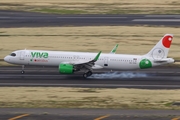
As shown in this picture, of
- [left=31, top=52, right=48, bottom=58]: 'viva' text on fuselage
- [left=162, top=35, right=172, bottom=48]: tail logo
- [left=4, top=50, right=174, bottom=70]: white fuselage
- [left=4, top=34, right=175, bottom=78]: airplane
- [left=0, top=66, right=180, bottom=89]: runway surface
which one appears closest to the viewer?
[left=0, top=66, right=180, bottom=89]: runway surface

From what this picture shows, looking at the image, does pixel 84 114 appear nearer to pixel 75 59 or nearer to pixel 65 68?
pixel 65 68

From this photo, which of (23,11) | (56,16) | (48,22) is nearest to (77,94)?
(48,22)

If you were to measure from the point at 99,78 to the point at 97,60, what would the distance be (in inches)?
97.1

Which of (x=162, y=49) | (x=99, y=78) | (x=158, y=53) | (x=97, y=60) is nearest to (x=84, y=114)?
(x=99, y=78)

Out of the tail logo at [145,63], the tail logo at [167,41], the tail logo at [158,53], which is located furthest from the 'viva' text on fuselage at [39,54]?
the tail logo at [167,41]

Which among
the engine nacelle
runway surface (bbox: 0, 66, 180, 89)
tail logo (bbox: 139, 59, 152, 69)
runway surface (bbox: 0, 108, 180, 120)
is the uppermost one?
tail logo (bbox: 139, 59, 152, 69)

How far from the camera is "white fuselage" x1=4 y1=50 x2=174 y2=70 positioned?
219 feet

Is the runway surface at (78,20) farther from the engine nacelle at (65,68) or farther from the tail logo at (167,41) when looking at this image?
the engine nacelle at (65,68)

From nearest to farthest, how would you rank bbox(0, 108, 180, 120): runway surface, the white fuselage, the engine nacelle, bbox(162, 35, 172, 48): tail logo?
bbox(0, 108, 180, 120): runway surface, the engine nacelle, bbox(162, 35, 172, 48): tail logo, the white fuselage

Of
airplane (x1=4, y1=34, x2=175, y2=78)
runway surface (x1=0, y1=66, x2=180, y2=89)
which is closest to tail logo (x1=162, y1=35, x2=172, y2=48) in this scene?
airplane (x1=4, y1=34, x2=175, y2=78)

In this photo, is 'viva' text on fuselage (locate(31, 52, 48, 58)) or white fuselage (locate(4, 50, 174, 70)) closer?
white fuselage (locate(4, 50, 174, 70))

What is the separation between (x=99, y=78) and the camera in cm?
6650

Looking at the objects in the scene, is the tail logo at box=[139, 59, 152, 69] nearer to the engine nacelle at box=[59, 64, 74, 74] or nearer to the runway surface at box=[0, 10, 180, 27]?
the engine nacelle at box=[59, 64, 74, 74]

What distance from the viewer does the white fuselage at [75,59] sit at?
66875mm
